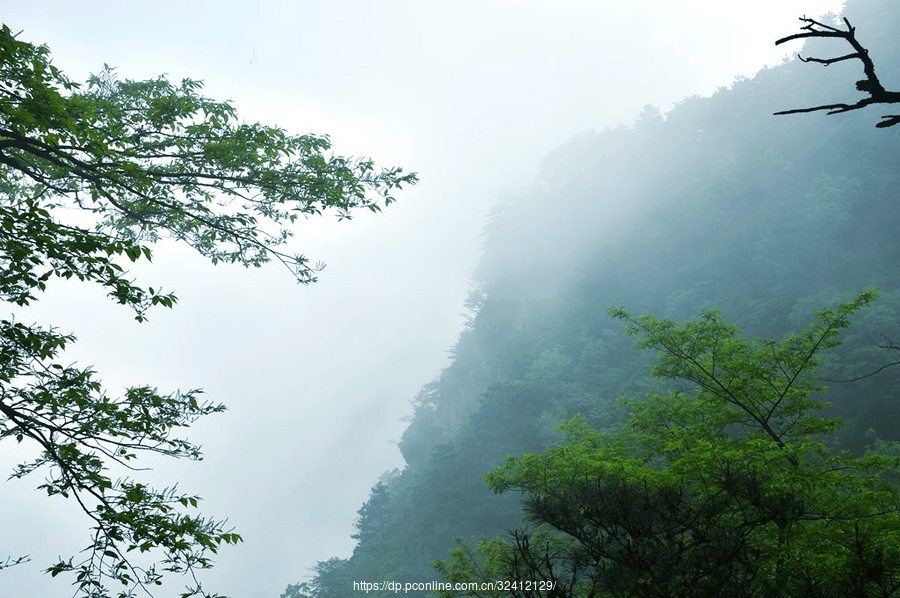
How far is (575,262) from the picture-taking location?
168 ft

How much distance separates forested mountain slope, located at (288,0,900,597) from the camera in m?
30.2

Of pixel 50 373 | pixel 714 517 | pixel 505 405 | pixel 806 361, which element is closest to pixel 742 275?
pixel 505 405

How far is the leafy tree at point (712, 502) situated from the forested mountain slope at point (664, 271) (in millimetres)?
16691

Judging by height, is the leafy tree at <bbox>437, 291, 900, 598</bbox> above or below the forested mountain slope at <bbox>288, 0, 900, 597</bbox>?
below

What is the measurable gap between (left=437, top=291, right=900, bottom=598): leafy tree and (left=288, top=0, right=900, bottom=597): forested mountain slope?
16.7 meters

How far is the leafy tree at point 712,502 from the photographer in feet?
14.9

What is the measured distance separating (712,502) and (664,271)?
3888 cm

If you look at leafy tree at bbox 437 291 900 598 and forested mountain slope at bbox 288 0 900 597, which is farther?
forested mountain slope at bbox 288 0 900 597

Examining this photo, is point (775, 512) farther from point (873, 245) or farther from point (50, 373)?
point (873, 245)

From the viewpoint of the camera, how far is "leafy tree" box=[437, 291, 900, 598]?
14.9ft

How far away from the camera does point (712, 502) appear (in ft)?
16.6

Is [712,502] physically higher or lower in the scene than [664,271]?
lower

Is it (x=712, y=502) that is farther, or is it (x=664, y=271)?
(x=664, y=271)

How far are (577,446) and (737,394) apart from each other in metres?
3.05
